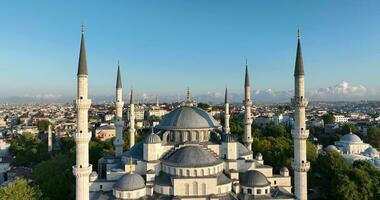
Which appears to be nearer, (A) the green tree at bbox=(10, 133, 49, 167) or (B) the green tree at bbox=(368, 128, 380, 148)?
(A) the green tree at bbox=(10, 133, 49, 167)

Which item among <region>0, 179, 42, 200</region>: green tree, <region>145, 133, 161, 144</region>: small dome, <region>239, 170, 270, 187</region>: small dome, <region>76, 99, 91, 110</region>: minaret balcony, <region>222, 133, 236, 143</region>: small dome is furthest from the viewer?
<region>222, 133, 236, 143</region>: small dome

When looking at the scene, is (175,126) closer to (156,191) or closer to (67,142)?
(156,191)

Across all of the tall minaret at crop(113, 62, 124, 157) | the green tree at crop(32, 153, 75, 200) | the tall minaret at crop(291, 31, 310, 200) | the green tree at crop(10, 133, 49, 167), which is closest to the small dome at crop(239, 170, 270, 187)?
the tall minaret at crop(291, 31, 310, 200)

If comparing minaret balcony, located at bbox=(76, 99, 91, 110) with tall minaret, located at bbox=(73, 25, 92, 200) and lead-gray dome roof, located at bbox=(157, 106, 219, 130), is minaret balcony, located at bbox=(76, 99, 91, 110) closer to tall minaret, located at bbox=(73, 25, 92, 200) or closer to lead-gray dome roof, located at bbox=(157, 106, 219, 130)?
tall minaret, located at bbox=(73, 25, 92, 200)

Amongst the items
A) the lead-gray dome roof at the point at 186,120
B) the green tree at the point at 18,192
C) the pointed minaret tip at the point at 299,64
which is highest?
the pointed minaret tip at the point at 299,64

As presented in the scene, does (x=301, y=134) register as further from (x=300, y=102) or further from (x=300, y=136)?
(x=300, y=102)

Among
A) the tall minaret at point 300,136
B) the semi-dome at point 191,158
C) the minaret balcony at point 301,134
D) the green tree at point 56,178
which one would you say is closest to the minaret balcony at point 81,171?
the semi-dome at point 191,158

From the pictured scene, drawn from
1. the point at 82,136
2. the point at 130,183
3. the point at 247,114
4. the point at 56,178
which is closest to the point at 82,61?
the point at 82,136

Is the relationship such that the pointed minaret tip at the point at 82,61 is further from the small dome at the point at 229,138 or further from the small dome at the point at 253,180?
the small dome at the point at 253,180
